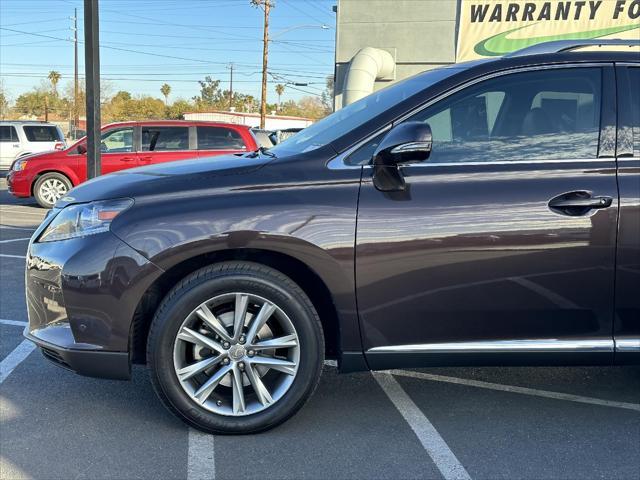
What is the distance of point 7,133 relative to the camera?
64.6 ft

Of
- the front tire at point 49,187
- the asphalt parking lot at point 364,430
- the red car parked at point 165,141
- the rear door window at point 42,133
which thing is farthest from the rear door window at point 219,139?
the rear door window at point 42,133

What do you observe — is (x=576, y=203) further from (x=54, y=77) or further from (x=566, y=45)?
(x=54, y=77)

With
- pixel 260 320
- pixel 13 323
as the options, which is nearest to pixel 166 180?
pixel 260 320

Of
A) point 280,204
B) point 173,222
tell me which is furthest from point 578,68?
point 173,222

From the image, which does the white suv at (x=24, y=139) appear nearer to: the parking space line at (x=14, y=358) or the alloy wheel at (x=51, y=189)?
the alloy wheel at (x=51, y=189)

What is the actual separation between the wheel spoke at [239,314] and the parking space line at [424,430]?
1.05 metres

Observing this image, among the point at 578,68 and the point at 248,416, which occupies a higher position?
the point at 578,68

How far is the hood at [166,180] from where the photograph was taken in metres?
3.08

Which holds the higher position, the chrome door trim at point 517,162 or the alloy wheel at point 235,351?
the chrome door trim at point 517,162

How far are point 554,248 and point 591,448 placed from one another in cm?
101

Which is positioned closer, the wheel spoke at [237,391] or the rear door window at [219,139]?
the wheel spoke at [237,391]

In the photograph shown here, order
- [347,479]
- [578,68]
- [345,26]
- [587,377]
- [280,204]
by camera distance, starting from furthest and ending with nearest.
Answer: [345,26] < [587,377] < [578,68] < [280,204] < [347,479]

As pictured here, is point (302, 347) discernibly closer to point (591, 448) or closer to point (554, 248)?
point (554, 248)

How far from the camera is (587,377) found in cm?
403
